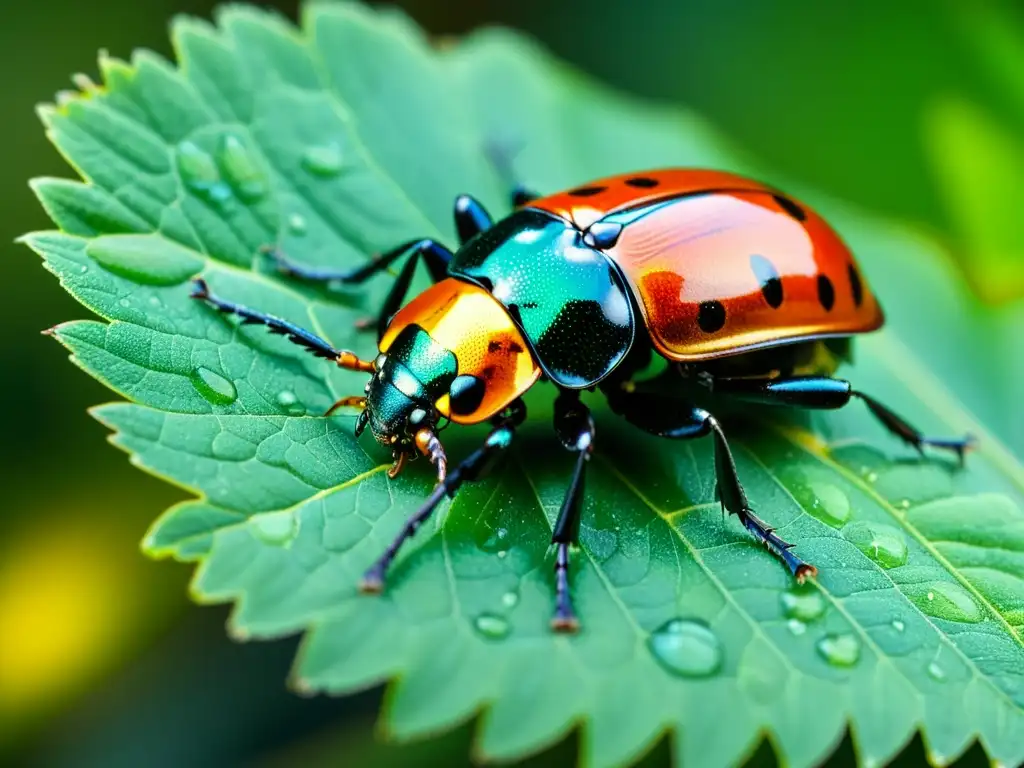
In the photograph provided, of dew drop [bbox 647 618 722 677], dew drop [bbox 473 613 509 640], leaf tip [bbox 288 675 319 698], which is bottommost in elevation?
dew drop [bbox 647 618 722 677]

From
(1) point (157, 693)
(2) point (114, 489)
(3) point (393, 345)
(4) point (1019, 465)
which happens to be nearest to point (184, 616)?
(1) point (157, 693)

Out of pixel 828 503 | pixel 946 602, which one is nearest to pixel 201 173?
pixel 828 503

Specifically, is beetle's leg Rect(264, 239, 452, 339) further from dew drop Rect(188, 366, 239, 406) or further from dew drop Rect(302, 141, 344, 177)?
dew drop Rect(188, 366, 239, 406)

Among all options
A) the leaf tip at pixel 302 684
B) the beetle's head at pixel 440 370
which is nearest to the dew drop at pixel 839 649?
the beetle's head at pixel 440 370

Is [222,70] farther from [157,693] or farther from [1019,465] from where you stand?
[1019,465]

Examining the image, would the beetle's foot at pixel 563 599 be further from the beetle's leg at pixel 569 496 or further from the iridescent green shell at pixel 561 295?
the iridescent green shell at pixel 561 295

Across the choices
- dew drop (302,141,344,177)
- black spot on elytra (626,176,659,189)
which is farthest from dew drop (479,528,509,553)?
dew drop (302,141,344,177)

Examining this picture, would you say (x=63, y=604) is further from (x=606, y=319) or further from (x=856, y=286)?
(x=856, y=286)
